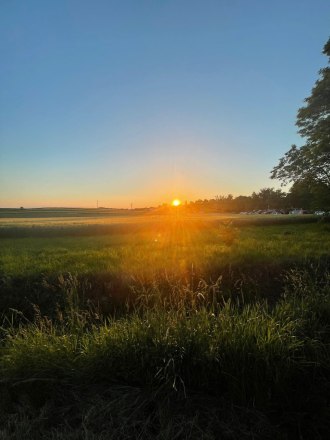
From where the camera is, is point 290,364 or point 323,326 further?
point 323,326

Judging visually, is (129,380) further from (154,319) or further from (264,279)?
(264,279)

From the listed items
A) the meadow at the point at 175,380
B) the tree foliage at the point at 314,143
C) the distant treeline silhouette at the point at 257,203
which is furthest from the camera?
the distant treeline silhouette at the point at 257,203

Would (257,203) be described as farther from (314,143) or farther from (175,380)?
(175,380)

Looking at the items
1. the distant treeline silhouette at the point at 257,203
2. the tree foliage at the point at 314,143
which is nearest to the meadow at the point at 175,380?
the tree foliage at the point at 314,143

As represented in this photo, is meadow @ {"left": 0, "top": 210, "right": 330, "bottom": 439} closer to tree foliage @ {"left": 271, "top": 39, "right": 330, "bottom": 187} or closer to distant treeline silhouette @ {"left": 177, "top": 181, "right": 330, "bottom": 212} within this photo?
tree foliage @ {"left": 271, "top": 39, "right": 330, "bottom": 187}

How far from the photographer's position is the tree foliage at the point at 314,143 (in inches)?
973

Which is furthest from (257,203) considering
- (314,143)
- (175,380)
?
(175,380)

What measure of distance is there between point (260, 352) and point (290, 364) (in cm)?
39

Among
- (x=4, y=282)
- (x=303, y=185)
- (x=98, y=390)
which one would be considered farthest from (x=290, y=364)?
(x=303, y=185)

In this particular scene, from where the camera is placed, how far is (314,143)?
26.3 metres

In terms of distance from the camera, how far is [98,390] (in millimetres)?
4172

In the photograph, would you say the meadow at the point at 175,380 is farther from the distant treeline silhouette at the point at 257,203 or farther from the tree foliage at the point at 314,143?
the distant treeline silhouette at the point at 257,203

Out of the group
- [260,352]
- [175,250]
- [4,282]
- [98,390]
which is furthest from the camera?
[175,250]

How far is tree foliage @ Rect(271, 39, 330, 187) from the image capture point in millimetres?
24719
